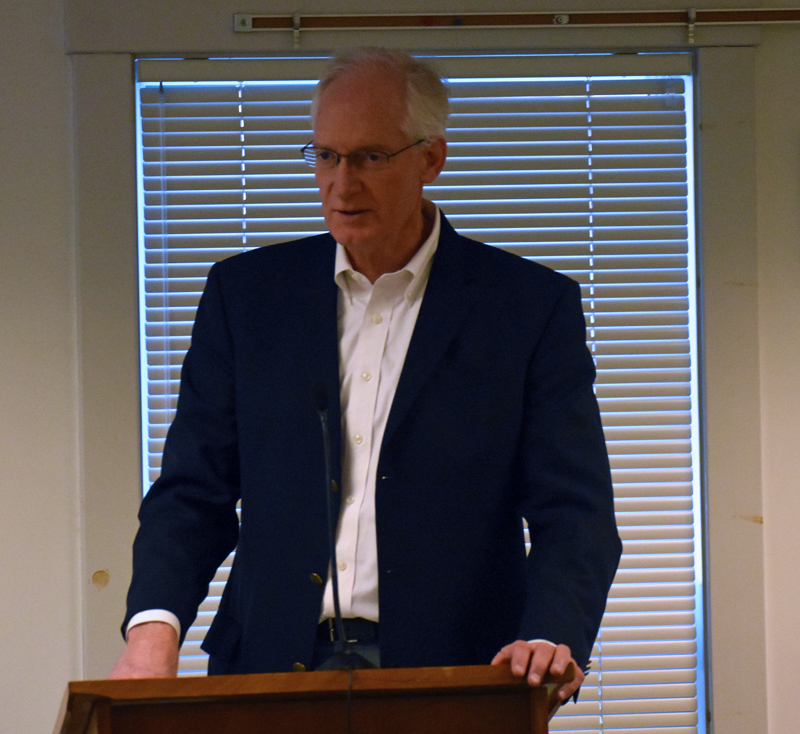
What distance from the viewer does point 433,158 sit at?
1.73 metres

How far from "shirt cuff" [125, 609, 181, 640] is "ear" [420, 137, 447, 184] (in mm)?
886

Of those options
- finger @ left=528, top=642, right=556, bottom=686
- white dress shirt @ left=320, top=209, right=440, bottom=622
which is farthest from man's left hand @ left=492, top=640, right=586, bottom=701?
white dress shirt @ left=320, top=209, right=440, bottom=622

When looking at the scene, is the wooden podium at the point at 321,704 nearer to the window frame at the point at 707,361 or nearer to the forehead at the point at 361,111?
the forehead at the point at 361,111

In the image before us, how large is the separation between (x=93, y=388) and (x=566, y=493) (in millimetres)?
1692

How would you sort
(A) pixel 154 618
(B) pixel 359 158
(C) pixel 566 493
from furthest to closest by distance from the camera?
(B) pixel 359 158 < (C) pixel 566 493 < (A) pixel 154 618

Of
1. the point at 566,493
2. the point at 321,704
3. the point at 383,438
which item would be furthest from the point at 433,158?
the point at 321,704

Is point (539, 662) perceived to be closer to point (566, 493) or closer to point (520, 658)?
point (520, 658)

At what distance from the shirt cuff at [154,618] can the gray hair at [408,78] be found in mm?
875

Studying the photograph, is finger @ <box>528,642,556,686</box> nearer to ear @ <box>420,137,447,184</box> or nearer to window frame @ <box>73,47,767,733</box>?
ear @ <box>420,137,447,184</box>

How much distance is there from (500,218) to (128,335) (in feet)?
3.87

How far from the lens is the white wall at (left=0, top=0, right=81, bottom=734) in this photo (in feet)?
8.96

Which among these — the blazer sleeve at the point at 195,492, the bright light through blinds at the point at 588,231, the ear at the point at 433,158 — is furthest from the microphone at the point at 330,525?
the bright light through blinds at the point at 588,231

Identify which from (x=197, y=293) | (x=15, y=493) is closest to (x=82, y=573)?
(x=15, y=493)

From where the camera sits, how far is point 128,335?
2.72 metres
